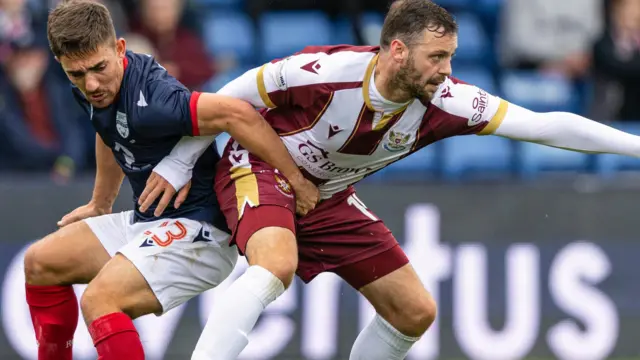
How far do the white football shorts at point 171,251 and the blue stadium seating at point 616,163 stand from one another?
14.0 ft

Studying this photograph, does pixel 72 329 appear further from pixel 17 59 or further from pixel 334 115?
pixel 17 59

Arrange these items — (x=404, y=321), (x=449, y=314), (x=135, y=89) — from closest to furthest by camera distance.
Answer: (x=135, y=89)
(x=404, y=321)
(x=449, y=314)

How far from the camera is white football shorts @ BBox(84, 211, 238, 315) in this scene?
5371 mm

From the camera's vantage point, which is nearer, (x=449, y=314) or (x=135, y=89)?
(x=135, y=89)

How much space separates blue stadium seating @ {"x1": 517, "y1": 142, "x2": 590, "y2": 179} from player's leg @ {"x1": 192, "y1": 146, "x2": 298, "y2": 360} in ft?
13.7

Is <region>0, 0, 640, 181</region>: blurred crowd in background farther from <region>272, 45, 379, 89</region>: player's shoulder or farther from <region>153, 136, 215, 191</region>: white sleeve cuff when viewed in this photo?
<region>272, 45, 379, 89</region>: player's shoulder

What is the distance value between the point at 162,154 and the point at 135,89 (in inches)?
13.5

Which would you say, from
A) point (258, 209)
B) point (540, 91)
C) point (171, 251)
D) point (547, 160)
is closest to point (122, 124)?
point (171, 251)

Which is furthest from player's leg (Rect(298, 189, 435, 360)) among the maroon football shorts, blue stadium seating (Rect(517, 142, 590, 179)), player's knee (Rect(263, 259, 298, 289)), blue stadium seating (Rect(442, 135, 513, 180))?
blue stadium seating (Rect(517, 142, 590, 179))

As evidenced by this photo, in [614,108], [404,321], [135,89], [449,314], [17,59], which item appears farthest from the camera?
[614,108]

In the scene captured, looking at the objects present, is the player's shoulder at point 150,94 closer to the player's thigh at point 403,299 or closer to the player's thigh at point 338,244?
the player's thigh at point 338,244

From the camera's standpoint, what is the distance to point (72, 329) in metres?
5.65

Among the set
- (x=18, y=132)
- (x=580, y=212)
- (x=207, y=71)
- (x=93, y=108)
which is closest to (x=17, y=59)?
(x=18, y=132)

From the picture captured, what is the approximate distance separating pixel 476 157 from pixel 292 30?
6.28 ft
